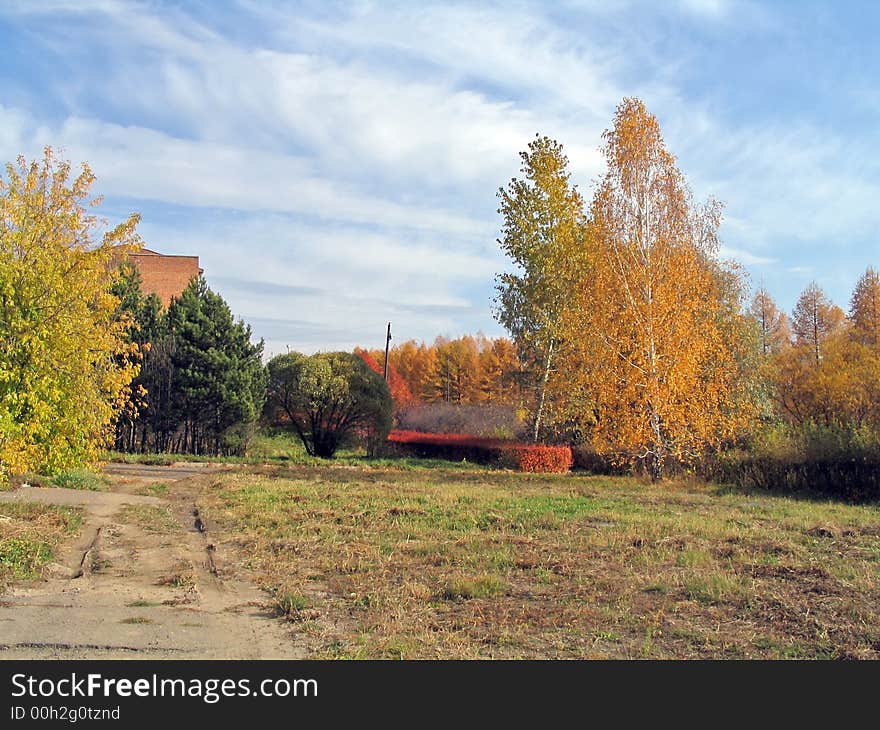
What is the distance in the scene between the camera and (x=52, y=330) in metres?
11.1

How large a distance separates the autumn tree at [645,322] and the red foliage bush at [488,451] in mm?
4393

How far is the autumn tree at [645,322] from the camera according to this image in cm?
2289

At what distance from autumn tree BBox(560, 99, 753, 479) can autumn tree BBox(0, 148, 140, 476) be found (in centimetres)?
1477

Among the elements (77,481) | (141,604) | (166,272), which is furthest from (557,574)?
(166,272)

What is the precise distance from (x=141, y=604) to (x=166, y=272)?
51.9 m

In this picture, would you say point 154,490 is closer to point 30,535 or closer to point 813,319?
point 30,535

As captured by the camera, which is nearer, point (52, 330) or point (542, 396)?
point (52, 330)

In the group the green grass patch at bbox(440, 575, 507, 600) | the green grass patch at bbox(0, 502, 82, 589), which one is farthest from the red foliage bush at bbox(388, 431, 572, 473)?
the green grass patch at bbox(440, 575, 507, 600)

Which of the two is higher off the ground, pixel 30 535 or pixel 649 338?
pixel 649 338

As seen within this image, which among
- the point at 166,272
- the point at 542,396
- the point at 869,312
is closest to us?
the point at 542,396

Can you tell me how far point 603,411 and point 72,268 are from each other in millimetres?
15790

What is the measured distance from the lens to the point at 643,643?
6203mm

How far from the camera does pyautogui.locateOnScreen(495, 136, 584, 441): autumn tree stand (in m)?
30.1
